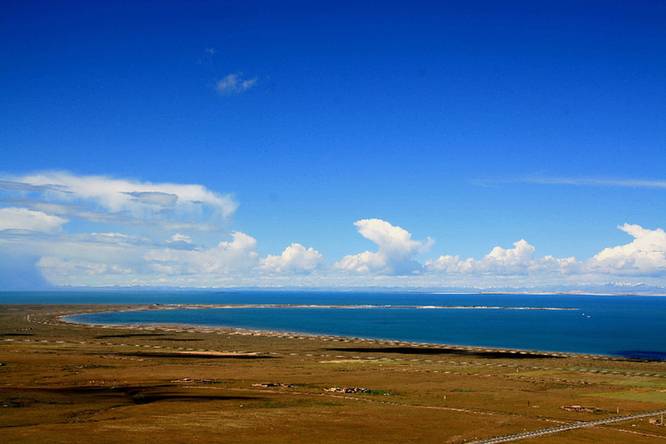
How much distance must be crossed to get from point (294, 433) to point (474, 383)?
39.8m

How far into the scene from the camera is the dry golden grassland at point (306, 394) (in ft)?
160

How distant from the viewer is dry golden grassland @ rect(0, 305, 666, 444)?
48906mm

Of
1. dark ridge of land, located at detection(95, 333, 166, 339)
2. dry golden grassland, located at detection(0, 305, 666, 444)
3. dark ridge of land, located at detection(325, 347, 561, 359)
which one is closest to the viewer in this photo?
dry golden grassland, located at detection(0, 305, 666, 444)

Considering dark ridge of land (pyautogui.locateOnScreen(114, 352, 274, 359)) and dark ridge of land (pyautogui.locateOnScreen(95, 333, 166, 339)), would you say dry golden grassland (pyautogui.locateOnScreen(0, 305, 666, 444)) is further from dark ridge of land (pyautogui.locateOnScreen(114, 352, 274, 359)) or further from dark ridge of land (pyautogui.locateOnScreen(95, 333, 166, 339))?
dark ridge of land (pyautogui.locateOnScreen(95, 333, 166, 339))

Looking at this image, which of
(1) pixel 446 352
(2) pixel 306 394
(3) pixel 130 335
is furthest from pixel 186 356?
(3) pixel 130 335

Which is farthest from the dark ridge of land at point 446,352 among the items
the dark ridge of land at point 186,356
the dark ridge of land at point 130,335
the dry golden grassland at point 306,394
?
the dark ridge of land at point 130,335

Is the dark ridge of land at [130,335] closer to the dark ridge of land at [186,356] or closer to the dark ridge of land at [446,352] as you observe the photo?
the dark ridge of land at [186,356]

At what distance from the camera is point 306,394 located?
68.6 m

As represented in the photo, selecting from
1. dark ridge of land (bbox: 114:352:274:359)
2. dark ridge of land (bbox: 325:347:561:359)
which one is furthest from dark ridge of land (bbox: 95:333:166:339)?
dark ridge of land (bbox: 325:347:561:359)

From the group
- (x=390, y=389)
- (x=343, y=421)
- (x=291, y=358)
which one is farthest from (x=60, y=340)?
(x=343, y=421)

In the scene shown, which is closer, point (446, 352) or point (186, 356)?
point (186, 356)

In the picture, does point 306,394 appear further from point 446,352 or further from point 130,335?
point 130,335

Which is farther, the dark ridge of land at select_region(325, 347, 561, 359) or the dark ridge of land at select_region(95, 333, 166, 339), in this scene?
the dark ridge of land at select_region(95, 333, 166, 339)

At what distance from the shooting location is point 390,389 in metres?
74.6
